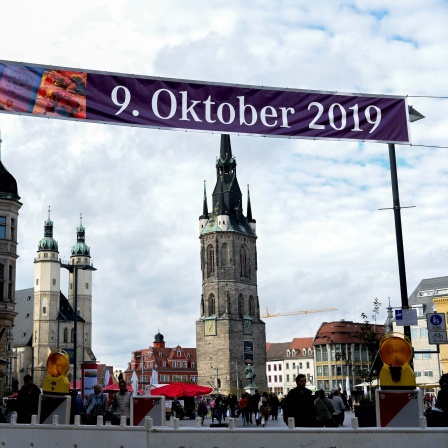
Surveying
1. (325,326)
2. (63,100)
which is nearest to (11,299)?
(63,100)

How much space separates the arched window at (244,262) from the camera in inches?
5635

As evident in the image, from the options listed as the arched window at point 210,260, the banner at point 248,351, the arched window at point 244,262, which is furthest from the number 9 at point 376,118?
the arched window at point 244,262

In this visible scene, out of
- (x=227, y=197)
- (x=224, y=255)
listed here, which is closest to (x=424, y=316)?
(x=224, y=255)

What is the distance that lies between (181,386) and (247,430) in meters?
26.7

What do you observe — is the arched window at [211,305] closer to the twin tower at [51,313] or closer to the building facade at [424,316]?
the twin tower at [51,313]

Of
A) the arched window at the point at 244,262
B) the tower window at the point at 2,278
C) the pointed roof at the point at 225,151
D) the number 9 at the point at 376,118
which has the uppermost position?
the pointed roof at the point at 225,151

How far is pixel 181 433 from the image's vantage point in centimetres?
647

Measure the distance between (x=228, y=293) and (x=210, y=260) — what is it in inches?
324

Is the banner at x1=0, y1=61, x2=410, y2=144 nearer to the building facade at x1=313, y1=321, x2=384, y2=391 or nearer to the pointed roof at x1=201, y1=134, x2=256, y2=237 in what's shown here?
the building facade at x1=313, y1=321, x2=384, y2=391

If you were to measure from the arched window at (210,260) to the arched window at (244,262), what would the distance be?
557 centimetres

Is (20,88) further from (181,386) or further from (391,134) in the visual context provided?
(181,386)

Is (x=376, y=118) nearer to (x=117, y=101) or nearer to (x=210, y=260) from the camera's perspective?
(x=117, y=101)

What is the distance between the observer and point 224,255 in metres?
142

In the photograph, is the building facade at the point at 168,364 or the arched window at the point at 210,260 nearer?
the arched window at the point at 210,260
